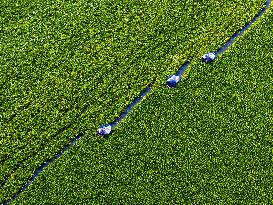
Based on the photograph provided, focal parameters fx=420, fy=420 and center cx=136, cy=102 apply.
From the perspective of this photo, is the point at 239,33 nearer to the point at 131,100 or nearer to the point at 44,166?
the point at 131,100

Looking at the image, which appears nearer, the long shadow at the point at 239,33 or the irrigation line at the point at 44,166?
the irrigation line at the point at 44,166

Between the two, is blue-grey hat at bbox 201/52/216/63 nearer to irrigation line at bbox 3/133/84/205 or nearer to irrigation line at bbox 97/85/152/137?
irrigation line at bbox 97/85/152/137

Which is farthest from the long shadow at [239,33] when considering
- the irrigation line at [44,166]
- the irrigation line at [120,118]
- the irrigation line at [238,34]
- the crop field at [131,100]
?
the irrigation line at [44,166]

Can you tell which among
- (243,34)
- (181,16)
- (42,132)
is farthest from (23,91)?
(243,34)

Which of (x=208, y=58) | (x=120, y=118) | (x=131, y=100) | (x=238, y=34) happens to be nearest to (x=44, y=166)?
(x=120, y=118)

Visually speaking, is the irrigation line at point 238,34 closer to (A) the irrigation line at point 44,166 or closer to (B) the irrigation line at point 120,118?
(B) the irrigation line at point 120,118

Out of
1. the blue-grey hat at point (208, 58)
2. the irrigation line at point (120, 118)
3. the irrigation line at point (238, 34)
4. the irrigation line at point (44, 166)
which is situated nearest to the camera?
the irrigation line at point (44, 166)

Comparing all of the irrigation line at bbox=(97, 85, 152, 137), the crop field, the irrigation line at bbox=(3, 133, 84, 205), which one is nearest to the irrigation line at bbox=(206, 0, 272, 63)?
the crop field

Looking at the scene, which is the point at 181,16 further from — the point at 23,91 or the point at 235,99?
the point at 23,91

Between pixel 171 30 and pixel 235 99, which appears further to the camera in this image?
pixel 171 30
